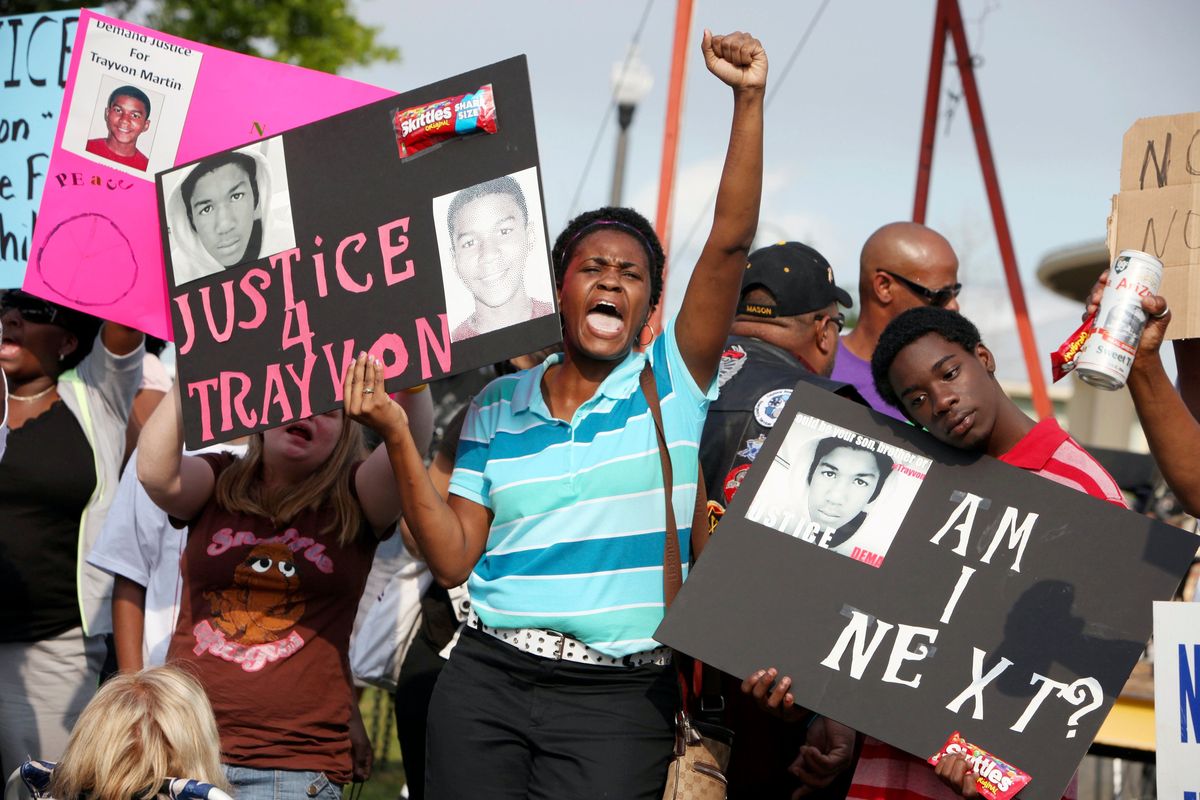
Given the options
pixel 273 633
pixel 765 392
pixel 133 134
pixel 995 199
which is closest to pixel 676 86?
pixel 995 199

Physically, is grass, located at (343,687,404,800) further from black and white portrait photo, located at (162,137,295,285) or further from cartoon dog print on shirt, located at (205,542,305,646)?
black and white portrait photo, located at (162,137,295,285)

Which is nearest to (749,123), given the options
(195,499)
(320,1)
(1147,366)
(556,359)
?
(556,359)

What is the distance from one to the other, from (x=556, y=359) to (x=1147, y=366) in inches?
54.3

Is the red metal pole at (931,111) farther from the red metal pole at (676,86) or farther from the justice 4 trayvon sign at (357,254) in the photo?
the justice 4 trayvon sign at (357,254)

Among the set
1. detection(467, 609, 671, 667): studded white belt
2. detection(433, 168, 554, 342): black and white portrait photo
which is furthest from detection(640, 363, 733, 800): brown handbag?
detection(433, 168, 554, 342): black and white portrait photo

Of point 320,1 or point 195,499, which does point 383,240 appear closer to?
point 195,499

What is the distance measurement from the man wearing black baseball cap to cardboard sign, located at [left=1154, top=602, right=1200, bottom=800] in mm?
801

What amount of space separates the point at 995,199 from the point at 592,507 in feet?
22.0

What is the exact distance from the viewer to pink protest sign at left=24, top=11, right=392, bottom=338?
374 centimetres

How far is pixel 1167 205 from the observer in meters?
3.31

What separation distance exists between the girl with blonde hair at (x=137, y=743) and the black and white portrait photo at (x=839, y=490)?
4.59ft

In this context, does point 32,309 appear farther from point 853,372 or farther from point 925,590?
point 925,590

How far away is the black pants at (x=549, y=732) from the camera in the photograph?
9.84 ft

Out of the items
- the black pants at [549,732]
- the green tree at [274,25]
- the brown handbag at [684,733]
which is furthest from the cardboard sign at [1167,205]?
Result: the green tree at [274,25]
